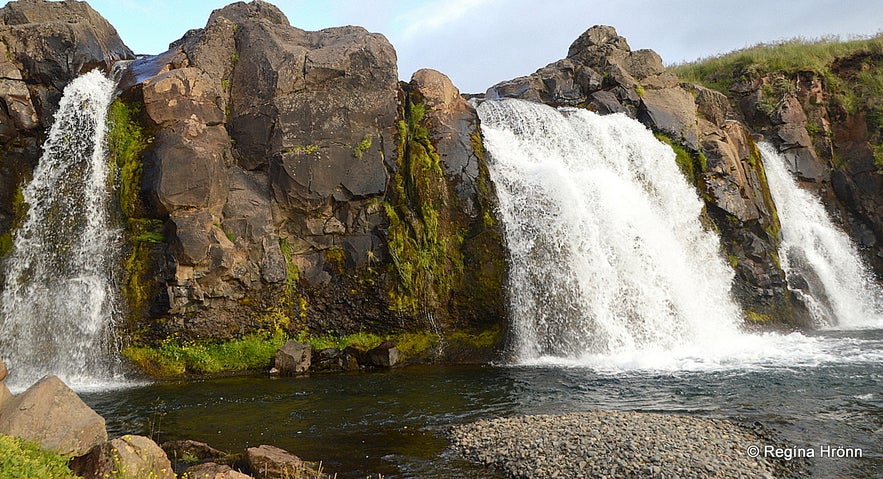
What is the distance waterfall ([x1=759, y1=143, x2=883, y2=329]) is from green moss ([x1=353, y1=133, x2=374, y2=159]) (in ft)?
51.1

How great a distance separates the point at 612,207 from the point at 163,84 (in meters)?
13.2

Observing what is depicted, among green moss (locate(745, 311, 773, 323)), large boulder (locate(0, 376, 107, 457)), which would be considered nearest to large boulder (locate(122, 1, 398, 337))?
large boulder (locate(0, 376, 107, 457))

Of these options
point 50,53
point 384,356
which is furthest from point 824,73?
point 50,53

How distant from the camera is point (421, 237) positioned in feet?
57.2

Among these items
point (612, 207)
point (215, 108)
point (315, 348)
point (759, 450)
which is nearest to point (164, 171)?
point (215, 108)

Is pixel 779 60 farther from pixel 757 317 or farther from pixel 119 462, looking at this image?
pixel 119 462

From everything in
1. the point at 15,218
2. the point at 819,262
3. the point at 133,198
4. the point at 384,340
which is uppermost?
the point at 133,198

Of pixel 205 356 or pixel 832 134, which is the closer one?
pixel 205 356

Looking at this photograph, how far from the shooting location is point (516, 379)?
13.5 metres

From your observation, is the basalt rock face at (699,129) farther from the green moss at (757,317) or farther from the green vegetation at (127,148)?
the green vegetation at (127,148)

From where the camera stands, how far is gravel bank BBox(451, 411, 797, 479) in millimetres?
7004

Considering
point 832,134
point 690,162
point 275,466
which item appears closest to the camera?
point 275,466

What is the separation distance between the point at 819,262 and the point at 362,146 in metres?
17.8

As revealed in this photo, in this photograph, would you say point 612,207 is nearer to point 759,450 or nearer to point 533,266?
point 533,266
